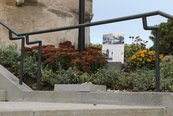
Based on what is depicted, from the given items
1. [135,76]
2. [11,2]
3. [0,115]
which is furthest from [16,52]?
[0,115]

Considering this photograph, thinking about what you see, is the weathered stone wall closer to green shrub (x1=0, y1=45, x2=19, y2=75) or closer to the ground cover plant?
the ground cover plant

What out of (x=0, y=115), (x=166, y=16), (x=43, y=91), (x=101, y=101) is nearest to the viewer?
(x=0, y=115)

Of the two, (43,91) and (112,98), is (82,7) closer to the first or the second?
(43,91)

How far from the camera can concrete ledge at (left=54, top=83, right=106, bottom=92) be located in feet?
22.7

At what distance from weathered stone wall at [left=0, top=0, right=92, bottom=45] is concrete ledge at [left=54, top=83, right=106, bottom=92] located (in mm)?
3856

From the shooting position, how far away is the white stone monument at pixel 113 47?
9.77 m

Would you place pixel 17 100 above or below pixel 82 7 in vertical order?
below

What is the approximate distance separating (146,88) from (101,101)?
806 mm

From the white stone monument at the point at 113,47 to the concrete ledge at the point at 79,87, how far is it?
2.48 metres

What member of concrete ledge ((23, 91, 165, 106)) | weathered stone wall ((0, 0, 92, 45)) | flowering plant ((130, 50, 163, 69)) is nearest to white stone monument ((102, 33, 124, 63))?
flowering plant ((130, 50, 163, 69))

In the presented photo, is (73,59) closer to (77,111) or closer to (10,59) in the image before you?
(10,59)

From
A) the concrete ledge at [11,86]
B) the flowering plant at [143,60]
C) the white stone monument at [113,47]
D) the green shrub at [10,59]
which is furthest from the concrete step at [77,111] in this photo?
the flowering plant at [143,60]

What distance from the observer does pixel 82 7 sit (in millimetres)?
10945

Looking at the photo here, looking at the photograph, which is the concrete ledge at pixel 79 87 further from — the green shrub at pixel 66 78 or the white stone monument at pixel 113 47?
the white stone monument at pixel 113 47
